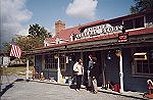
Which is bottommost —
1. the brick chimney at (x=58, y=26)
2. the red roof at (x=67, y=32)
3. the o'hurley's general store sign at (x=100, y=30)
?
the o'hurley's general store sign at (x=100, y=30)

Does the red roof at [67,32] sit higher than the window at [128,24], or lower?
higher

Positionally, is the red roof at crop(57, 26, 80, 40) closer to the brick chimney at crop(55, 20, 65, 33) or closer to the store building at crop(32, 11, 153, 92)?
the brick chimney at crop(55, 20, 65, 33)

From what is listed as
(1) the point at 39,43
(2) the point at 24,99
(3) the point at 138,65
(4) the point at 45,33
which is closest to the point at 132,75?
(3) the point at 138,65

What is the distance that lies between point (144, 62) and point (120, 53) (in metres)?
1.41

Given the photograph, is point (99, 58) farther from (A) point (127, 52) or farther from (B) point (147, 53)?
(B) point (147, 53)

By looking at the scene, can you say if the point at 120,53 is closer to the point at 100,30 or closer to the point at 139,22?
the point at 139,22

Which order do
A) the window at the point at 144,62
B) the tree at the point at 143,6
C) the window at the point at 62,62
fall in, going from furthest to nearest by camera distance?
1. the tree at the point at 143,6
2. the window at the point at 62,62
3. the window at the point at 144,62

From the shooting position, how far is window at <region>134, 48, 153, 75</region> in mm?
12320

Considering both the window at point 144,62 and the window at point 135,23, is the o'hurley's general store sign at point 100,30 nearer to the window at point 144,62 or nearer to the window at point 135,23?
the window at point 135,23

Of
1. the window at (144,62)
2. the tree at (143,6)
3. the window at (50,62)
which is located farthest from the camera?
the tree at (143,6)

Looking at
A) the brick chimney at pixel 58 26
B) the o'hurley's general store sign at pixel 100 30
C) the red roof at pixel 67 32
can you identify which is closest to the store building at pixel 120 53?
the o'hurley's general store sign at pixel 100 30

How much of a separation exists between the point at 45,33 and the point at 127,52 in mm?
69867

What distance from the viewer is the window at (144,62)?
12.3 meters

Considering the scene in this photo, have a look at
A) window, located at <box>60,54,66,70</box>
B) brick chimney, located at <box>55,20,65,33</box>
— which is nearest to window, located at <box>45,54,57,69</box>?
window, located at <box>60,54,66,70</box>
